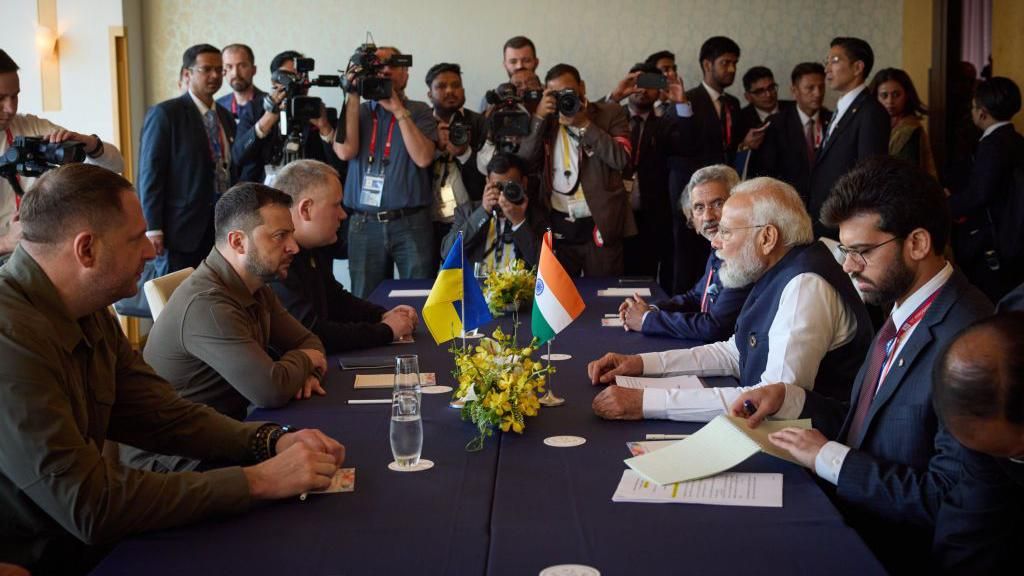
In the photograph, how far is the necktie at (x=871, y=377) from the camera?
2.37 m

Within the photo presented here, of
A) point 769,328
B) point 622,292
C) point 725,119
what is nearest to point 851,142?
point 725,119

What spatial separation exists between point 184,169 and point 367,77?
1119mm

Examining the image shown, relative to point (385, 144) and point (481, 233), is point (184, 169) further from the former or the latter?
point (481, 233)

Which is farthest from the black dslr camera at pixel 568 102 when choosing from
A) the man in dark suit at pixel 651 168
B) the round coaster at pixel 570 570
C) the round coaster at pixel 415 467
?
the round coaster at pixel 570 570

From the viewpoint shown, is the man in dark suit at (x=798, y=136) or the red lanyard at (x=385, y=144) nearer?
the red lanyard at (x=385, y=144)

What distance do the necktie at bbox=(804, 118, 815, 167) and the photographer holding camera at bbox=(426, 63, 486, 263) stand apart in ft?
6.64

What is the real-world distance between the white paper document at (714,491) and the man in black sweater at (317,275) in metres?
1.71

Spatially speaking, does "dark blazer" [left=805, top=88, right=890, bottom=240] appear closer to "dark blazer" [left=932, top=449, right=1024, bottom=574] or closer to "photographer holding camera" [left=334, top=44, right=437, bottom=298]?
"photographer holding camera" [left=334, top=44, right=437, bottom=298]

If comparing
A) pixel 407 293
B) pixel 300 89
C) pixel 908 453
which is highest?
pixel 300 89

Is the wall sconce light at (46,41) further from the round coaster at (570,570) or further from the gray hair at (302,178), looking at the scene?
the round coaster at (570,570)

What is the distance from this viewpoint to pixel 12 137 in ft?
13.8

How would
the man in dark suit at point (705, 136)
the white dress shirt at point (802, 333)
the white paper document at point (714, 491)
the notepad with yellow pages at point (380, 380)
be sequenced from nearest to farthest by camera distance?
the white paper document at point (714, 491) → the white dress shirt at point (802, 333) → the notepad with yellow pages at point (380, 380) → the man in dark suit at point (705, 136)

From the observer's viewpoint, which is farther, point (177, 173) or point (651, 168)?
point (651, 168)

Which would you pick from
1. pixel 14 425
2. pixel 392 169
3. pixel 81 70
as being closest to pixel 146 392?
pixel 14 425
